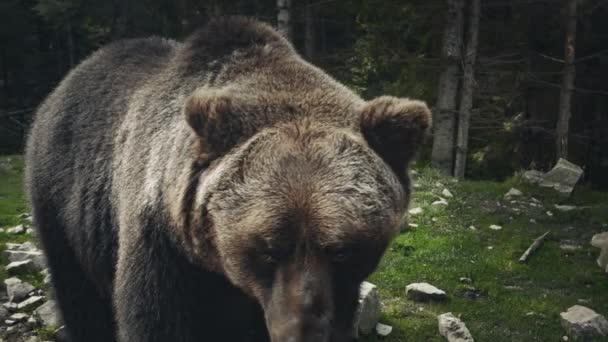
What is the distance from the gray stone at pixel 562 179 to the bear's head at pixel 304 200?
7717mm

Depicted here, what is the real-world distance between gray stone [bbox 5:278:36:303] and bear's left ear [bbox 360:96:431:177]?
3947 millimetres

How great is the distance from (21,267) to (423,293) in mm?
3600

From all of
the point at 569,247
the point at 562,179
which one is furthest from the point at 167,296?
the point at 562,179

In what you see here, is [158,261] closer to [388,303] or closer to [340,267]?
[340,267]

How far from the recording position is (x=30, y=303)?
5.42m

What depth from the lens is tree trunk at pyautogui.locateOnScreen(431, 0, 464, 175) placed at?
12.7 m

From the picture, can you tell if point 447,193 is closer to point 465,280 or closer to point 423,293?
point 465,280

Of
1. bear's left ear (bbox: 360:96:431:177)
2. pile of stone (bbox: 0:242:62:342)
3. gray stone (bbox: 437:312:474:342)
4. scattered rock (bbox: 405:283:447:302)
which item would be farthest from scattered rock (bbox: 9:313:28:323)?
bear's left ear (bbox: 360:96:431:177)

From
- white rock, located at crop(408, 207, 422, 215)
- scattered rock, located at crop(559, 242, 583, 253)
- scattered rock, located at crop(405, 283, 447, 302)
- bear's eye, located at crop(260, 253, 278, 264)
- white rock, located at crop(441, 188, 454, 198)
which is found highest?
bear's eye, located at crop(260, 253, 278, 264)

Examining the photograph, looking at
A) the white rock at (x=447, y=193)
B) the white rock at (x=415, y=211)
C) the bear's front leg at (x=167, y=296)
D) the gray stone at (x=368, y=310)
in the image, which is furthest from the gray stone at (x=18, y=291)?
the white rock at (x=447, y=193)

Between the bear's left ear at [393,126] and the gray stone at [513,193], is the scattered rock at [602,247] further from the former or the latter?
the bear's left ear at [393,126]

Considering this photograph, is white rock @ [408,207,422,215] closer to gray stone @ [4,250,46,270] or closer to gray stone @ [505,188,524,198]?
gray stone @ [505,188,524,198]

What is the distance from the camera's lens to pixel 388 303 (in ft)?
18.1

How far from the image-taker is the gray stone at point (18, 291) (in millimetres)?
5559
